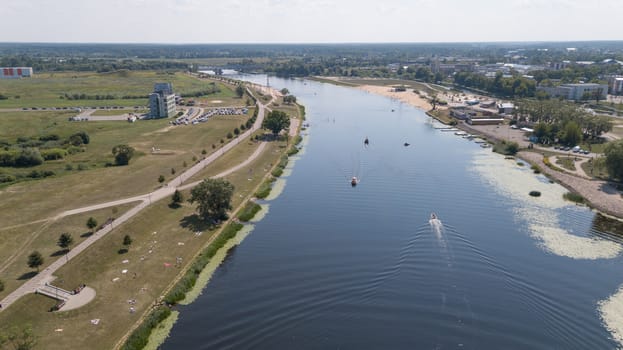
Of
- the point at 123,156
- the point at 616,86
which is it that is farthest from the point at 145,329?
the point at 616,86

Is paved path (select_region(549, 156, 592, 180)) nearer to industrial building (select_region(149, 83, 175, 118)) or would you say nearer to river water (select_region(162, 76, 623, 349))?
river water (select_region(162, 76, 623, 349))

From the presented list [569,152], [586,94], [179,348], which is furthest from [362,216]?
[586,94]

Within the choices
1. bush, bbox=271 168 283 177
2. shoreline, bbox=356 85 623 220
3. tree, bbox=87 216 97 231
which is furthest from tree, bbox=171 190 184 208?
shoreline, bbox=356 85 623 220

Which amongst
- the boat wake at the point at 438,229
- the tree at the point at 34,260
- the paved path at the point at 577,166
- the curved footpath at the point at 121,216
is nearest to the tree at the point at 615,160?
the paved path at the point at 577,166

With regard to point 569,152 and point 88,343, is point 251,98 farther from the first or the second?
point 88,343

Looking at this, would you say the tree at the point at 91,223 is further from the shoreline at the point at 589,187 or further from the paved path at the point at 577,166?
the paved path at the point at 577,166

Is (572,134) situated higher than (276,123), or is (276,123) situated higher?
(276,123)

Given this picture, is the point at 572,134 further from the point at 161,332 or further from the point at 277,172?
the point at 161,332
